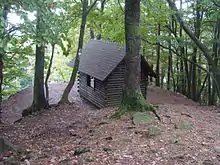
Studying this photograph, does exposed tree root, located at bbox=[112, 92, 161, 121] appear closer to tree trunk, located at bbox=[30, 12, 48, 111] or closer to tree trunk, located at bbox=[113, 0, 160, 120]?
tree trunk, located at bbox=[113, 0, 160, 120]

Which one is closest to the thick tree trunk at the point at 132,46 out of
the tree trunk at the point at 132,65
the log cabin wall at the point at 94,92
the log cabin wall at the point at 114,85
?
the tree trunk at the point at 132,65

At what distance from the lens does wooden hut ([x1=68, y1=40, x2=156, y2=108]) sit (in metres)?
16.1

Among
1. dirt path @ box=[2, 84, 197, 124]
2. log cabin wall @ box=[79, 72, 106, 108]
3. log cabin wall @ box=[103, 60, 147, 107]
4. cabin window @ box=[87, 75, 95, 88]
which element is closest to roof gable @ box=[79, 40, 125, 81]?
log cabin wall @ box=[103, 60, 147, 107]

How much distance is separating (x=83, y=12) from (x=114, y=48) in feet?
13.4

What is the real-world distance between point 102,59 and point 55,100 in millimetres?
4424

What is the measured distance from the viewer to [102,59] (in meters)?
17.7

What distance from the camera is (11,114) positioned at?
55.8 feet

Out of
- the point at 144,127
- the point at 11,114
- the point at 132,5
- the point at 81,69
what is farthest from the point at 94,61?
the point at 144,127

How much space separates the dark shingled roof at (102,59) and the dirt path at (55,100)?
2233 mm

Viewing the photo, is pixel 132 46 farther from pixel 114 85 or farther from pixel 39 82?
pixel 114 85

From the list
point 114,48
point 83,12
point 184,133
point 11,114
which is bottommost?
point 11,114

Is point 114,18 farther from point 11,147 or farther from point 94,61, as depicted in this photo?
point 11,147

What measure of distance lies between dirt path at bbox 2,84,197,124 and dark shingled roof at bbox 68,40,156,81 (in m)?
2.23

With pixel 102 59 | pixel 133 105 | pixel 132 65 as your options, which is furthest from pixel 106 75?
pixel 133 105
